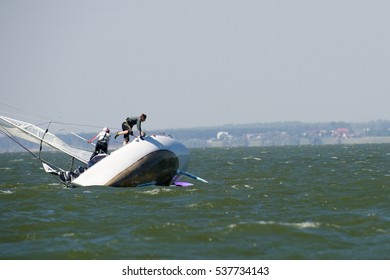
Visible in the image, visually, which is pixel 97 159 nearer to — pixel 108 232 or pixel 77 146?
pixel 77 146

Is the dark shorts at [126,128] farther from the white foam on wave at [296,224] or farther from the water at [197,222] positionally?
the white foam on wave at [296,224]

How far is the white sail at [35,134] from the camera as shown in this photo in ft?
106

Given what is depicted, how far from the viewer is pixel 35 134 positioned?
32781 millimetres

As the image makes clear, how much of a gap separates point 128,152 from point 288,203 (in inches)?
287

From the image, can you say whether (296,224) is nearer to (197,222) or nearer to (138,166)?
(197,222)

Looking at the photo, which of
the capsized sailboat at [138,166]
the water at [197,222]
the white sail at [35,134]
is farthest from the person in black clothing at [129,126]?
the white sail at [35,134]

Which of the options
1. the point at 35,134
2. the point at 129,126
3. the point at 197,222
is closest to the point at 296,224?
the point at 197,222

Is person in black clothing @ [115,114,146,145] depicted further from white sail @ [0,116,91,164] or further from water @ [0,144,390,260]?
white sail @ [0,116,91,164]

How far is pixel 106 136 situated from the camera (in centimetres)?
3002

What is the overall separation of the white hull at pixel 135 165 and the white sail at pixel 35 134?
3.13 metres

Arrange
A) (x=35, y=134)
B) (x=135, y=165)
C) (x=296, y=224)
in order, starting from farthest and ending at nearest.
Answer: (x=35, y=134) < (x=135, y=165) < (x=296, y=224)

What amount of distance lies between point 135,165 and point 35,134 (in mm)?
7058

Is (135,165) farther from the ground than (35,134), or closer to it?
closer to it

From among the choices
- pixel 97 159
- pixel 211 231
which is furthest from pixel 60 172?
Answer: pixel 211 231
